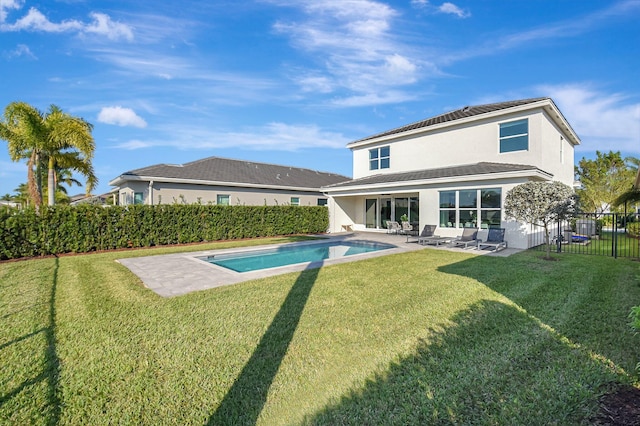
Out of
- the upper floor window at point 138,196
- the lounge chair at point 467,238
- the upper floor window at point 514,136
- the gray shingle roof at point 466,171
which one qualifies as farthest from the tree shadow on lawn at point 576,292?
the upper floor window at point 138,196

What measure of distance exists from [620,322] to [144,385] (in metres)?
7.50

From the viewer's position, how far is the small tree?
10.8 metres

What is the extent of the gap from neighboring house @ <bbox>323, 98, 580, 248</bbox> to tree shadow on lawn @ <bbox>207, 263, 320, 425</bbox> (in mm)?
13054

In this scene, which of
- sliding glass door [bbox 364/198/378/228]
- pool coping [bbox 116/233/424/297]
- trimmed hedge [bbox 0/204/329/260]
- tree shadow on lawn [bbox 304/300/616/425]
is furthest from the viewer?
sliding glass door [bbox 364/198/378/228]

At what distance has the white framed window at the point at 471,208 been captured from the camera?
15.1 metres

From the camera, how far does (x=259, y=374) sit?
375cm

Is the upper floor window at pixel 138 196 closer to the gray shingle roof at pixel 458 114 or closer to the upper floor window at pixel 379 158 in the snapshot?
the gray shingle roof at pixel 458 114

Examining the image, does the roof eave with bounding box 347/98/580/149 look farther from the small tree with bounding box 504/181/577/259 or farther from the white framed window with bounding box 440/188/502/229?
the small tree with bounding box 504/181/577/259

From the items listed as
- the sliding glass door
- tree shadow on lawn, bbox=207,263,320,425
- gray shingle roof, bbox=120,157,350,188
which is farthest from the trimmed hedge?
tree shadow on lawn, bbox=207,263,320,425

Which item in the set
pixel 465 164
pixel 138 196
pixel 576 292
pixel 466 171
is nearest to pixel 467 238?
pixel 466 171

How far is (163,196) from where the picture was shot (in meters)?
19.8

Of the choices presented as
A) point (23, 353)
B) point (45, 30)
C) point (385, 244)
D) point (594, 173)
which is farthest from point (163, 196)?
point (594, 173)

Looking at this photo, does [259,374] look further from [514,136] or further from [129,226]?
[514,136]

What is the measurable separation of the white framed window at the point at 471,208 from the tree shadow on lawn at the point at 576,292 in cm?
392
